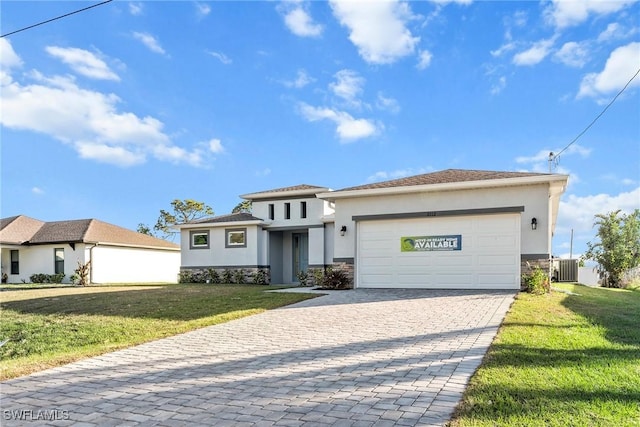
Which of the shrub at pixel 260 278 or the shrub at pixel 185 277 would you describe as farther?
the shrub at pixel 185 277

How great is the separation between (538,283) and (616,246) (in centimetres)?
1291

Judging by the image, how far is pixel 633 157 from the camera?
14078 mm

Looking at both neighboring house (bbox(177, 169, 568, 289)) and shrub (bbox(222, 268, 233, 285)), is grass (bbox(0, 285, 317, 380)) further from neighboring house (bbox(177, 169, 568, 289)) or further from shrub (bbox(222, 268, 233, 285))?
shrub (bbox(222, 268, 233, 285))

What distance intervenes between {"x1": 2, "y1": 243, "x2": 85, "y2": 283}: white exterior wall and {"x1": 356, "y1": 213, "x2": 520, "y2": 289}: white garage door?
17.0 meters

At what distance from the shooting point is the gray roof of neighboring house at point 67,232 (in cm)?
2348

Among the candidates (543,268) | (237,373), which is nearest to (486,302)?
(543,268)

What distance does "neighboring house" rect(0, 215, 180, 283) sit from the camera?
76.3ft

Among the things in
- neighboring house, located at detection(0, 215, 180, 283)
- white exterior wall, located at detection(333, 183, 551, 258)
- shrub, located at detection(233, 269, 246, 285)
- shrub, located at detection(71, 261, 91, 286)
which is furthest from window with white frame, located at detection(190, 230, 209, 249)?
white exterior wall, located at detection(333, 183, 551, 258)

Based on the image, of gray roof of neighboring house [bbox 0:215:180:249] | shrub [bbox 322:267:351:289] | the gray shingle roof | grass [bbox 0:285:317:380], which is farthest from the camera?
gray roof of neighboring house [bbox 0:215:180:249]

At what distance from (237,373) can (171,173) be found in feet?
74.2

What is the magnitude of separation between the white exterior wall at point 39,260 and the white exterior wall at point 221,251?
5871 mm

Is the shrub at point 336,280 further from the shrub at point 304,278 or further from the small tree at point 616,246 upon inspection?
the small tree at point 616,246

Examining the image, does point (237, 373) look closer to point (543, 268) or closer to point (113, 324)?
point (113, 324)

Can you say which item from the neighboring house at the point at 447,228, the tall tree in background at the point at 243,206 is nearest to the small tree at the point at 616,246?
the neighboring house at the point at 447,228
